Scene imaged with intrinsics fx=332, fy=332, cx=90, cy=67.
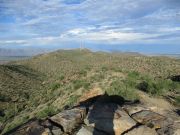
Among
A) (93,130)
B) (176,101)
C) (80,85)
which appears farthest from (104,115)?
(80,85)

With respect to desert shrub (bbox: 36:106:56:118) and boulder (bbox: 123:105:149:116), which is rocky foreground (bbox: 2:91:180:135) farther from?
desert shrub (bbox: 36:106:56:118)

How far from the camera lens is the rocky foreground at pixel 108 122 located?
13609 millimetres

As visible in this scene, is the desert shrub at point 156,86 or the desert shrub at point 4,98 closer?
the desert shrub at point 156,86

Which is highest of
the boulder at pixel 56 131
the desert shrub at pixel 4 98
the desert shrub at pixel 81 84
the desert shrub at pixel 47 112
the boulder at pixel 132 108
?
the desert shrub at pixel 81 84

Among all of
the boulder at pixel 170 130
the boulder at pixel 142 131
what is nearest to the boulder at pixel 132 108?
the boulder at pixel 142 131

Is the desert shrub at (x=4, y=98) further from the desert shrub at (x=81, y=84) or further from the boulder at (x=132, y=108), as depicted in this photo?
the boulder at (x=132, y=108)

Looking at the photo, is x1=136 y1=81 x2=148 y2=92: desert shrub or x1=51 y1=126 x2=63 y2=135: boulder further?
x1=136 y1=81 x2=148 y2=92: desert shrub

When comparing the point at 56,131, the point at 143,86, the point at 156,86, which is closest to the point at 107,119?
the point at 56,131

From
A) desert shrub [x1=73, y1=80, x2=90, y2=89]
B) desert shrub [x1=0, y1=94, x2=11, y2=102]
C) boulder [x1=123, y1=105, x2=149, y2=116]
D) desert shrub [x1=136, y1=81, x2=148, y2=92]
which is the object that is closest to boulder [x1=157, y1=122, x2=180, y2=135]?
boulder [x1=123, y1=105, x2=149, y2=116]

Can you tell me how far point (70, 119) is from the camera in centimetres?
1438

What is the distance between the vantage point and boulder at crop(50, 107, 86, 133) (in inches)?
554

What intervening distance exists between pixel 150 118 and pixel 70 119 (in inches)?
138

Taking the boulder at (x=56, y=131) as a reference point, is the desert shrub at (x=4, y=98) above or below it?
below

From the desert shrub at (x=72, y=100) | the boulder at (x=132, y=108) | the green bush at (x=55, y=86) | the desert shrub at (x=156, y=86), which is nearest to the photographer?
the boulder at (x=132, y=108)
